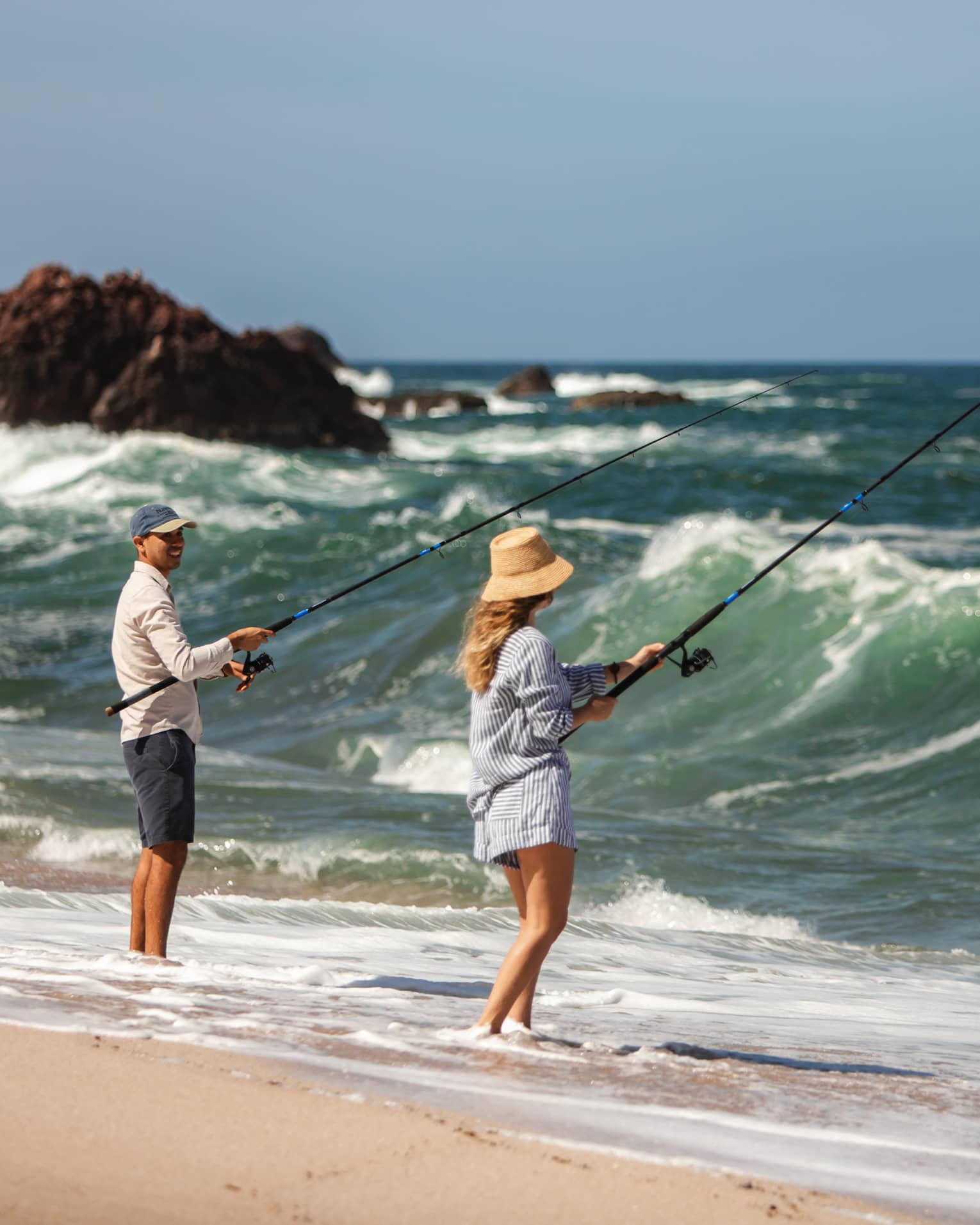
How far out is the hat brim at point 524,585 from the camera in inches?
148

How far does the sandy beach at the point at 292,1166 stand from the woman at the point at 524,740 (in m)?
0.71

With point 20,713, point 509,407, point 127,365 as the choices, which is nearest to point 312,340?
point 509,407

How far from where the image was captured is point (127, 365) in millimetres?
28844

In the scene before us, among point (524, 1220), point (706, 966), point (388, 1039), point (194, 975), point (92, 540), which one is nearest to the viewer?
point (524, 1220)

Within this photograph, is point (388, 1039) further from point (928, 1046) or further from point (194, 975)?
point (928, 1046)

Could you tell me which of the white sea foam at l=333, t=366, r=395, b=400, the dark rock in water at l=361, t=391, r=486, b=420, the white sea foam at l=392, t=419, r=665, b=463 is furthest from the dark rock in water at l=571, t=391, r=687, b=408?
the white sea foam at l=333, t=366, r=395, b=400

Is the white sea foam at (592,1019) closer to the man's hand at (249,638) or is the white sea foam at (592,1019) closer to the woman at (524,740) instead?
the woman at (524,740)

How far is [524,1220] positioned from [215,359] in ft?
90.0

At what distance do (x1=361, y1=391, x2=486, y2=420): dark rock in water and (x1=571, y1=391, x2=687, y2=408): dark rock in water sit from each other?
4053 millimetres

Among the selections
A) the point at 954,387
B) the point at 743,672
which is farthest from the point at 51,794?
the point at 954,387

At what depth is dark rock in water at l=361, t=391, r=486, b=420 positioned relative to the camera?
183 feet

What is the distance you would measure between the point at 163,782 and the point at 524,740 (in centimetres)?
126

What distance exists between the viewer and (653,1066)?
12.6 feet

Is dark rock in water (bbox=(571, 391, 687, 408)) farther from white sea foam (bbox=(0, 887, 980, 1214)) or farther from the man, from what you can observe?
the man
